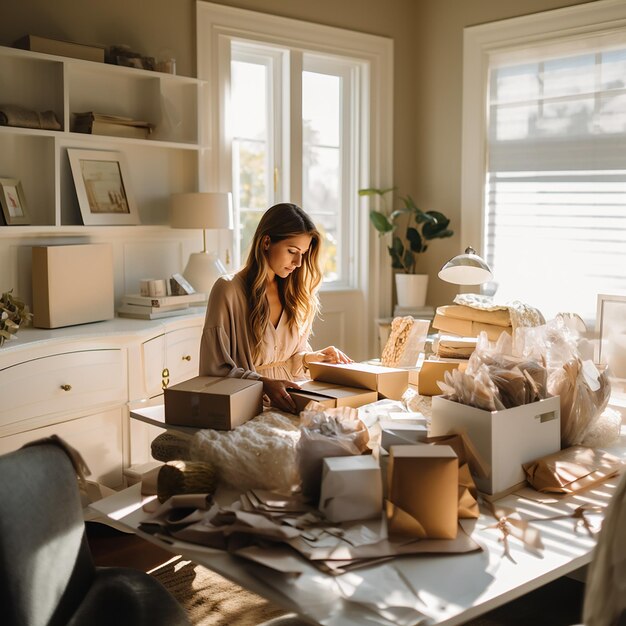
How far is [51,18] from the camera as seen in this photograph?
11.5ft

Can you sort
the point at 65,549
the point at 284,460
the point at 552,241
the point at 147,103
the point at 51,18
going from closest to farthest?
the point at 65,549
the point at 284,460
the point at 51,18
the point at 147,103
the point at 552,241

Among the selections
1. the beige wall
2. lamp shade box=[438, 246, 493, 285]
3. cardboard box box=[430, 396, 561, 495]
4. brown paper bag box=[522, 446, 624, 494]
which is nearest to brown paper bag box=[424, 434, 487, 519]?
cardboard box box=[430, 396, 561, 495]

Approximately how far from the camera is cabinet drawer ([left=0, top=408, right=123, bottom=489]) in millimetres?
3152

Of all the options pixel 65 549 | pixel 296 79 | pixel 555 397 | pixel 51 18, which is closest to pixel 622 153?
pixel 296 79

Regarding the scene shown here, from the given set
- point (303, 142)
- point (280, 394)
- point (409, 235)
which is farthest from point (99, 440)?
point (409, 235)

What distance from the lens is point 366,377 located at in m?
2.38

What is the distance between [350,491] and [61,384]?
1.81 metres

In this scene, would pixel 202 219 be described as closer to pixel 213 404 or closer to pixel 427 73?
pixel 213 404

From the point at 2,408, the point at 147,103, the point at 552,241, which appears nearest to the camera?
the point at 2,408

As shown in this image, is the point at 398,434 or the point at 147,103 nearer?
the point at 398,434

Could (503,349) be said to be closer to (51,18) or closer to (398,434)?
(398,434)

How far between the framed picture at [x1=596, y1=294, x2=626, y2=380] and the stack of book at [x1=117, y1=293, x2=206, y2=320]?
1851 mm

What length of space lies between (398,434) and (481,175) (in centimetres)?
318

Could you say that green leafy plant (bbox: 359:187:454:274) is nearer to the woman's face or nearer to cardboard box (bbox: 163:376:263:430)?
the woman's face
